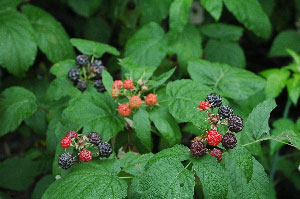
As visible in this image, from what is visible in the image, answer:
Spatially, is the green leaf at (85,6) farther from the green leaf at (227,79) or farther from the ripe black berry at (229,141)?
the ripe black berry at (229,141)

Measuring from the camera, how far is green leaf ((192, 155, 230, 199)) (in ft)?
3.54

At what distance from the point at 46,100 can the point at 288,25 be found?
2481 mm

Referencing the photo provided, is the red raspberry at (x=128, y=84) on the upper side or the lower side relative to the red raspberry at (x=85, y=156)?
upper

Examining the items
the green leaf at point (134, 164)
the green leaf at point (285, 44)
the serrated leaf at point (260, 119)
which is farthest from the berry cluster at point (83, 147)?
the green leaf at point (285, 44)

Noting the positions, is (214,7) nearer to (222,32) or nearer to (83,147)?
(222,32)

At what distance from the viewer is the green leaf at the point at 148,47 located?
7.36 feet

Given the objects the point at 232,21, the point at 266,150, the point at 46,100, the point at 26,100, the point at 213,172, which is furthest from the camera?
the point at 232,21

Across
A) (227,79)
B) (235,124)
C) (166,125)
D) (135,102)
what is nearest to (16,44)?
(135,102)

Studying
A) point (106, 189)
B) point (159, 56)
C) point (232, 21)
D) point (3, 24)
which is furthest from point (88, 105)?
point (232, 21)

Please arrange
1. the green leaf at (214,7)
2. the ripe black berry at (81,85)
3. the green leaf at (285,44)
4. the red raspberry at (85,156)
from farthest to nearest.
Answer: the green leaf at (285,44), the green leaf at (214,7), the ripe black berry at (81,85), the red raspberry at (85,156)

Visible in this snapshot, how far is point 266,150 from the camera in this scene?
Result: 275 cm

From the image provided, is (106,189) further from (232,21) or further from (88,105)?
(232,21)

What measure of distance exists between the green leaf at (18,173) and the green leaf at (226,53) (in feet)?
4.81

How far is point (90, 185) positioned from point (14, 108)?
3.21 ft
